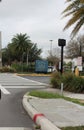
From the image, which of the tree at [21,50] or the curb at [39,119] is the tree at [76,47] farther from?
the curb at [39,119]

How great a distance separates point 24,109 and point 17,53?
94956 mm

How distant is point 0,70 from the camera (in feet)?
204

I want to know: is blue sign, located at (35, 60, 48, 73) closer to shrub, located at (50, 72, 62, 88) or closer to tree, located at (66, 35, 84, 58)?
tree, located at (66, 35, 84, 58)

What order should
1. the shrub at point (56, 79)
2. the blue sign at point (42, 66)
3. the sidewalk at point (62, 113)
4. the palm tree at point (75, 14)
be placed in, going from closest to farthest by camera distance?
the sidewalk at point (62, 113)
the palm tree at point (75, 14)
the shrub at point (56, 79)
the blue sign at point (42, 66)

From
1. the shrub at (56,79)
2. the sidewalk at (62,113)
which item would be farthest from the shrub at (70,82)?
the sidewalk at (62,113)

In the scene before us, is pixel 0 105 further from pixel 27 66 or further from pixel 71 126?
pixel 27 66

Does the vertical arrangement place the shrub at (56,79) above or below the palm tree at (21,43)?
below

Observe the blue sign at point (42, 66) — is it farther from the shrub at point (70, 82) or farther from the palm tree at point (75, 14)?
the palm tree at point (75, 14)

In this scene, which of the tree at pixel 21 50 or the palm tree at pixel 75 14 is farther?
the tree at pixel 21 50

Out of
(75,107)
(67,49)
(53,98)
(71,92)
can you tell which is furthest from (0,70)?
(75,107)

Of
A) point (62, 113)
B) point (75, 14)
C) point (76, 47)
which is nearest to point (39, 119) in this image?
point (62, 113)

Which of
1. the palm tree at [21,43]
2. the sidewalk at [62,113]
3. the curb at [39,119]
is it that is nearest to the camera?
the curb at [39,119]

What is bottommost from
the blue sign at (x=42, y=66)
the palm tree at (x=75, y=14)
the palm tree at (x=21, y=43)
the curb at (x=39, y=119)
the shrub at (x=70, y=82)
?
the curb at (x=39, y=119)

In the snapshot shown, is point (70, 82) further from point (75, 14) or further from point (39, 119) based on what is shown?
point (39, 119)
